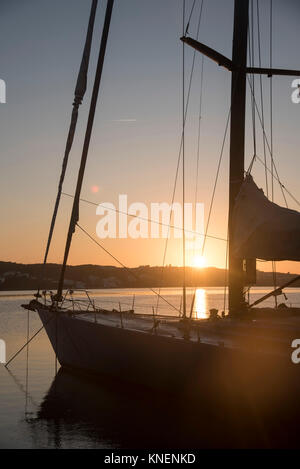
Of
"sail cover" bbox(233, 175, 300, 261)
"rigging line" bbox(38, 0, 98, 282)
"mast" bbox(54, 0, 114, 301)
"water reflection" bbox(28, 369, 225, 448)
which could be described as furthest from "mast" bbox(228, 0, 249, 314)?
"rigging line" bbox(38, 0, 98, 282)

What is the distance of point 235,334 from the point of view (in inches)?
629

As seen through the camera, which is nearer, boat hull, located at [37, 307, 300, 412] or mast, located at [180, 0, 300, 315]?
boat hull, located at [37, 307, 300, 412]

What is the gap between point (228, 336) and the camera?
1619cm

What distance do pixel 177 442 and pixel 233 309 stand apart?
16.5 feet

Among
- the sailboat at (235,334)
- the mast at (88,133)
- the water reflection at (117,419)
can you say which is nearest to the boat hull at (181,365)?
the sailboat at (235,334)

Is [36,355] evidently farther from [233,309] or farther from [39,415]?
[233,309]

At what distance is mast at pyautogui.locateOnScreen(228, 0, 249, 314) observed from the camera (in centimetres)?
1761

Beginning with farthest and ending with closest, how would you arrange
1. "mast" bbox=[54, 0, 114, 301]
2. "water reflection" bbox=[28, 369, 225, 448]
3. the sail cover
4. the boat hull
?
"mast" bbox=[54, 0, 114, 301] < the sail cover < "water reflection" bbox=[28, 369, 225, 448] < the boat hull

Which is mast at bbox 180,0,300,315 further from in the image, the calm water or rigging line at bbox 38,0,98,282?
rigging line at bbox 38,0,98,282

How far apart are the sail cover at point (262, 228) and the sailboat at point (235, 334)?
0.09 feet

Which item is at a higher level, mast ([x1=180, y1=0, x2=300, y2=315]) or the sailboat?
mast ([x1=180, y1=0, x2=300, y2=315])

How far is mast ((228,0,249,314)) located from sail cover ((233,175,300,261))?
76 cm
